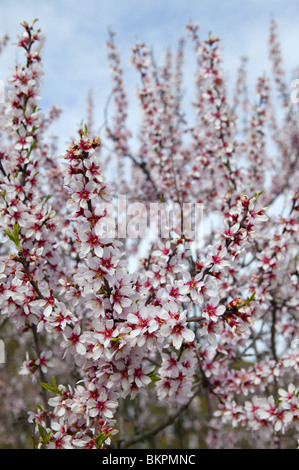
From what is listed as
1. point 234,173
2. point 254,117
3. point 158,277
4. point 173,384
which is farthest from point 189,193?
point 173,384

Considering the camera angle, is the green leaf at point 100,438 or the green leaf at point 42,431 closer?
the green leaf at point 100,438

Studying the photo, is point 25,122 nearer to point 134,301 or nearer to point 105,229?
point 105,229

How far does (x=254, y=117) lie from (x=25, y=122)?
323 cm

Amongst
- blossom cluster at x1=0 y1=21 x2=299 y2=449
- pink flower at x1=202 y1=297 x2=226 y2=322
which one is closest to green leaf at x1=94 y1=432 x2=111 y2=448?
blossom cluster at x1=0 y1=21 x2=299 y2=449

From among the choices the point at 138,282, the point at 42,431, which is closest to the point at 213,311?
the point at 138,282

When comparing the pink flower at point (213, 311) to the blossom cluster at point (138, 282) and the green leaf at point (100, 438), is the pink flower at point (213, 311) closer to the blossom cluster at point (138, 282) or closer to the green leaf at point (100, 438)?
the blossom cluster at point (138, 282)

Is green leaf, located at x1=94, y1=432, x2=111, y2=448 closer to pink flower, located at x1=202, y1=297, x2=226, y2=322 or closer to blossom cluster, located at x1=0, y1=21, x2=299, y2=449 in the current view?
blossom cluster, located at x1=0, y1=21, x2=299, y2=449

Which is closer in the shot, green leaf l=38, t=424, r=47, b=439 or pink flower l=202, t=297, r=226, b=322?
pink flower l=202, t=297, r=226, b=322

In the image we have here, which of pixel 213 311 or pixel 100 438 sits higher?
pixel 213 311

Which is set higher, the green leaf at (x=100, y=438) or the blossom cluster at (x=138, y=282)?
the blossom cluster at (x=138, y=282)

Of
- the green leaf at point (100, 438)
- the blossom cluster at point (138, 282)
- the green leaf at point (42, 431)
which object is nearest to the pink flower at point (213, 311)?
the blossom cluster at point (138, 282)

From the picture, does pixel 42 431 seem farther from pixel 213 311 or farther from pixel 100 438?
pixel 213 311

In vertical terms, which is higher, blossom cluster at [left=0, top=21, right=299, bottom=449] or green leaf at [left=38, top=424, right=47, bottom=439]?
blossom cluster at [left=0, top=21, right=299, bottom=449]
